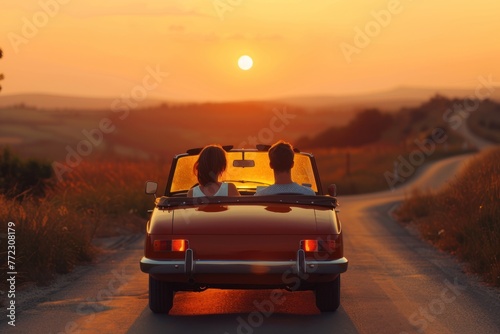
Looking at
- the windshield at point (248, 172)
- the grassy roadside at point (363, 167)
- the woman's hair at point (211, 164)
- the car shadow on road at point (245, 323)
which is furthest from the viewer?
the grassy roadside at point (363, 167)

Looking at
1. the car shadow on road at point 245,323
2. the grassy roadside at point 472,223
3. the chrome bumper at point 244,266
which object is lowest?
the car shadow on road at point 245,323

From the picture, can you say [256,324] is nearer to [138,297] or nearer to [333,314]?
[333,314]

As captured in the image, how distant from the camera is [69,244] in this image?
15617mm

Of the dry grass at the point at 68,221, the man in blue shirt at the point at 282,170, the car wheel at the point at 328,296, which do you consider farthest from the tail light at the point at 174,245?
the dry grass at the point at 68,221

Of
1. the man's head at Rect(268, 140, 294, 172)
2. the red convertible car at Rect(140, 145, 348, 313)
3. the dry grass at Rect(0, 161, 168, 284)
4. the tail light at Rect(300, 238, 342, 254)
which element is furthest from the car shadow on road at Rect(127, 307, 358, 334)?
the dry grass at Rect(0, 161, 168, 284)

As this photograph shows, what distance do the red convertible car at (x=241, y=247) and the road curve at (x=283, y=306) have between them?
0.40m

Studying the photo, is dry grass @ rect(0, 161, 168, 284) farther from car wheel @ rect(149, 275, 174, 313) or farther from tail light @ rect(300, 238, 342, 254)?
tail light @ rect(300, 238, 342, 254)

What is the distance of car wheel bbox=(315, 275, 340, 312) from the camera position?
34.3ft

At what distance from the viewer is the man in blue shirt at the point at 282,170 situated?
10.8 m

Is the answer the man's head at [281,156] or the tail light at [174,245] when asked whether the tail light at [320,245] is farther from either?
the man's head at [281,156]

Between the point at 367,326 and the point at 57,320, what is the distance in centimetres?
303

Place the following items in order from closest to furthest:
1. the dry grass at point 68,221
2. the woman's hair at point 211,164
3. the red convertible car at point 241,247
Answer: the red convertible car at point 241,247, the woman's hair at point 211,164, the dry grass at point 68,221

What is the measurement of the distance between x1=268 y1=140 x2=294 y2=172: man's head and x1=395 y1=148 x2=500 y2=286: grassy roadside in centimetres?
379

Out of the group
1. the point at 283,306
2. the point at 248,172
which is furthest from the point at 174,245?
the point at 248,172
